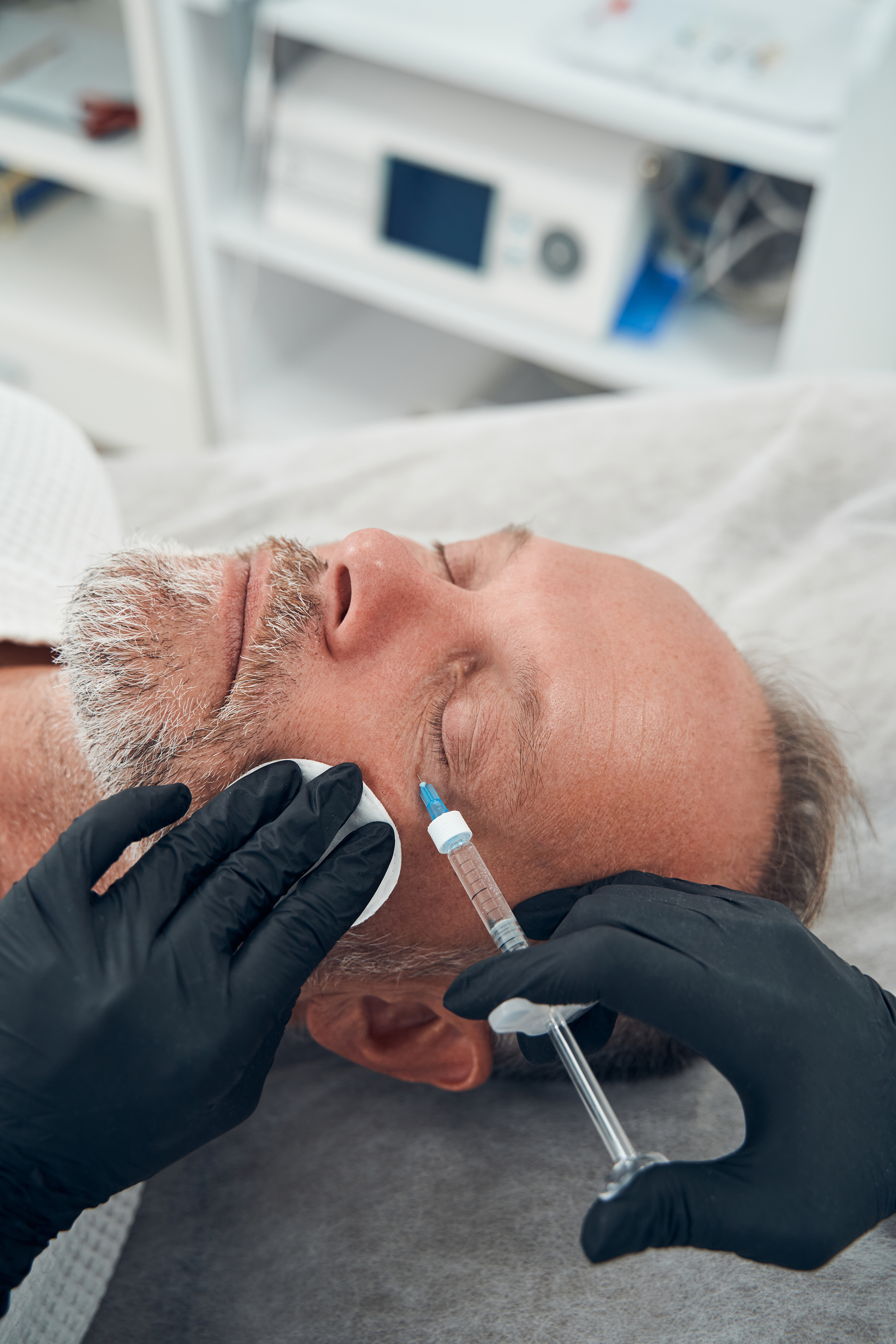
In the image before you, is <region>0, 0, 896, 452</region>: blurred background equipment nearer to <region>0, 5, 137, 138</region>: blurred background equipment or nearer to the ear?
<region>0, 5, 137, 138</region>: blurred background equipment

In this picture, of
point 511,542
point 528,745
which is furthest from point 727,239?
point 528,745

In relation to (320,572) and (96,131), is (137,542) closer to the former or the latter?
(320,572)

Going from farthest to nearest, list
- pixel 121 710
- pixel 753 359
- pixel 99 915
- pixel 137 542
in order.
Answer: pixel 753 359, pixel 137 542, pixel 121 710, pixel 99 915

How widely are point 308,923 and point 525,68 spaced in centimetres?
138

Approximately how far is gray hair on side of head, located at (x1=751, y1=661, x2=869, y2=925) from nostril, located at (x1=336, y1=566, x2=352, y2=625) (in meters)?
0.40

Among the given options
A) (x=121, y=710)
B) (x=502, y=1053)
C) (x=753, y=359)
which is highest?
(x=121, y=710)

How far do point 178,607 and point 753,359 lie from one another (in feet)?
4.25

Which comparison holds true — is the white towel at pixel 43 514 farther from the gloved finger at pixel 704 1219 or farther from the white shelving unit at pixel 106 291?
the white shelving unit at pixel 106 291

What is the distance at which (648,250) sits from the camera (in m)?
1.90

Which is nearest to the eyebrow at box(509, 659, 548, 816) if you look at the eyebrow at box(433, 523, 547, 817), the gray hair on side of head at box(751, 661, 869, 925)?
the eyebrow at box(433, 523, 547, 817)

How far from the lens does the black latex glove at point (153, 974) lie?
0.66 metres

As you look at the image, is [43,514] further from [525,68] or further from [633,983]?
[525,68]

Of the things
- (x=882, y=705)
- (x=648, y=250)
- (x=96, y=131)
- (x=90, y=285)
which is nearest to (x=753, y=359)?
(x=648, y=250)

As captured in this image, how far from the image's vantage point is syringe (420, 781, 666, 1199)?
0.66 meters
